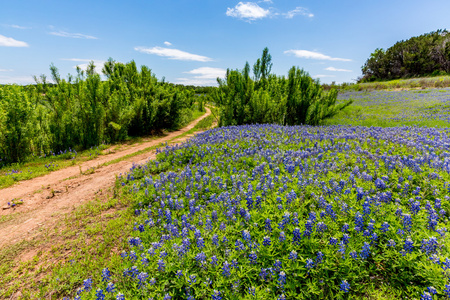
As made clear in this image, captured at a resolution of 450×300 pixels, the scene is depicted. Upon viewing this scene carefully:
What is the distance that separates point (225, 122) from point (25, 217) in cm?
1121

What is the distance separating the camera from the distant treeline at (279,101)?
13.6 metres

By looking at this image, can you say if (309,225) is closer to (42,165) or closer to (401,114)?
(42,165)

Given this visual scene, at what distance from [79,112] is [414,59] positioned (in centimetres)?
8160

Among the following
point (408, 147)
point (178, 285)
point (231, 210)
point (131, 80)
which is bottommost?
point (178, 285)

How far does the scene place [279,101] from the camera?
45.6ft

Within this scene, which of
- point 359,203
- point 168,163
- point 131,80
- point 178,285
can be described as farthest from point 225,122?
point 178,285

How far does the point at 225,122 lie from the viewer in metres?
14.8

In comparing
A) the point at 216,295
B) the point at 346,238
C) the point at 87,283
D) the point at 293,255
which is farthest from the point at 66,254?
the point at 346,238

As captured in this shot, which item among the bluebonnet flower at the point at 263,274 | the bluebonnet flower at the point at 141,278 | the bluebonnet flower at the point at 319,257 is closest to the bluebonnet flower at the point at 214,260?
the bluebonnet flower at the point at 263,274

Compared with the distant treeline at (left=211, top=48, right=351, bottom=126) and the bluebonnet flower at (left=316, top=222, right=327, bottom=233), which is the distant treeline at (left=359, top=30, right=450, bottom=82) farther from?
the bluebonnet flower at (left=316, top=222, right=327, bottom=233)

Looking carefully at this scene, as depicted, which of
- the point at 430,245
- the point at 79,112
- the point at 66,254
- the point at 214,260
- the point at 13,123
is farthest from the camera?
the point at 79,112

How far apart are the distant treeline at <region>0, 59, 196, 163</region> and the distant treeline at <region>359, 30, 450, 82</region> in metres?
72.1

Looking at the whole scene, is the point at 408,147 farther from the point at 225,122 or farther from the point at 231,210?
the point at 225,122

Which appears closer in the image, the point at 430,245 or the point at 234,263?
the point at 430,245
